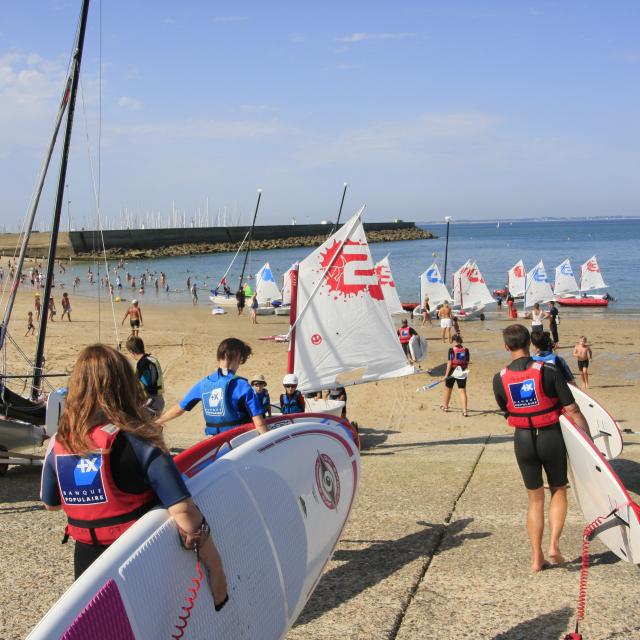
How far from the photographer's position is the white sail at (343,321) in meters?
11.5

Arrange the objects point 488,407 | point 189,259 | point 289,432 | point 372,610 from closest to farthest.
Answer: point 372,610
point 289,432
point 488,407
point 189,259

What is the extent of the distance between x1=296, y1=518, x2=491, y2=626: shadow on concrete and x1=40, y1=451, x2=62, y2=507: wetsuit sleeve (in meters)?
1.85

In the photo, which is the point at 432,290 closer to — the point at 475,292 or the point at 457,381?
the point at 475,292

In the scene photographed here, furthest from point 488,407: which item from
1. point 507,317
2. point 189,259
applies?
point 189,259

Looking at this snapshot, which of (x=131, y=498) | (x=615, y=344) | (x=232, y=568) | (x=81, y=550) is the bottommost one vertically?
(x=615, y=344)

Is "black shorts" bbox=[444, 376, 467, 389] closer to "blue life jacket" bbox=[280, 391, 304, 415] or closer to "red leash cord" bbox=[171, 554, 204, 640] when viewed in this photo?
"blue life jacket" bbox=[280, 391, 304, 415]

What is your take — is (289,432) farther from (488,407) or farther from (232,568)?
(488,407)

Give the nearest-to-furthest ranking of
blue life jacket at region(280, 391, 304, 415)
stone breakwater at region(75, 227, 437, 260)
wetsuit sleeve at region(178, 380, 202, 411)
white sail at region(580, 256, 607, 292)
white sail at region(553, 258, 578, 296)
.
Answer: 1. wetsuit sleeve at region(178, 380, 202, 411)
2. blue life jacket at region(280, 391, 304, 415)
3. white sail at region(553, 258, 578, 296)
4. white sail at region(580, 256, 607, 292)
5. stone breakwater at region(75, 227, 437, 260)

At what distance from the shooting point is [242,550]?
345cm

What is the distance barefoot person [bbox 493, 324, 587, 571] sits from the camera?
16.1 ft

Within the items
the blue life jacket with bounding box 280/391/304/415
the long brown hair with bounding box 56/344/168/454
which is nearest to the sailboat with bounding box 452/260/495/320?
the blue life jacket with bounding box 280/391/304/415

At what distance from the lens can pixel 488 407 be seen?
1576 centimetres

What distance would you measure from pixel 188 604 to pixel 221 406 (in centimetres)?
268

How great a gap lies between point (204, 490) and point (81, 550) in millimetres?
623
